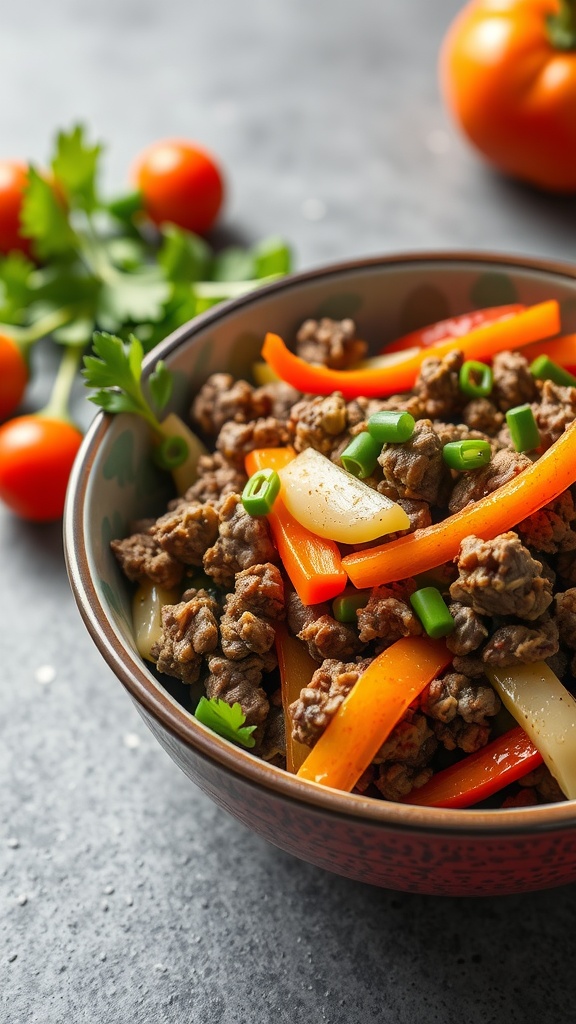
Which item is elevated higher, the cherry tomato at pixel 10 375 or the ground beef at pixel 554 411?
the ground beef at pixel 554 411

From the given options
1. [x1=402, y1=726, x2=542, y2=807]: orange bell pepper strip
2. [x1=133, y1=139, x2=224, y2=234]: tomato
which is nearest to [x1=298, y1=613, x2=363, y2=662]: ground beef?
[x1=402, y1=726, x2=542, y2=807]: orange bell pepper strip

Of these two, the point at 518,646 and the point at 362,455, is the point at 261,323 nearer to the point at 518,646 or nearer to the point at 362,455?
the point at 362,455

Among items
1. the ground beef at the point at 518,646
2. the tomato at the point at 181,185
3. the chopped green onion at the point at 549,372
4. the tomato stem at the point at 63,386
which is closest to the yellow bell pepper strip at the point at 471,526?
the ground beef at the point at 518,646

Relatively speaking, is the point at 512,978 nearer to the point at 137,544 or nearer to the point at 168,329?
the point at 137,544

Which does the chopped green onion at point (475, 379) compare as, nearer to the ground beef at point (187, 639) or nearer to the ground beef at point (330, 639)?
the ground beef at point (330, 639)

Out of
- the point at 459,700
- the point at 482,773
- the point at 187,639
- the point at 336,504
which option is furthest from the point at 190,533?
the point at 482,773

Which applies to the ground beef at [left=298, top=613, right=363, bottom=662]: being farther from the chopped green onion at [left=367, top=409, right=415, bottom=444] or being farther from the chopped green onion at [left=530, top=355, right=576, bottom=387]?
the chopped green onion at [left=530, top=355, right=576, bottom=387]

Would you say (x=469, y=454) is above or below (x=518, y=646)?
above
